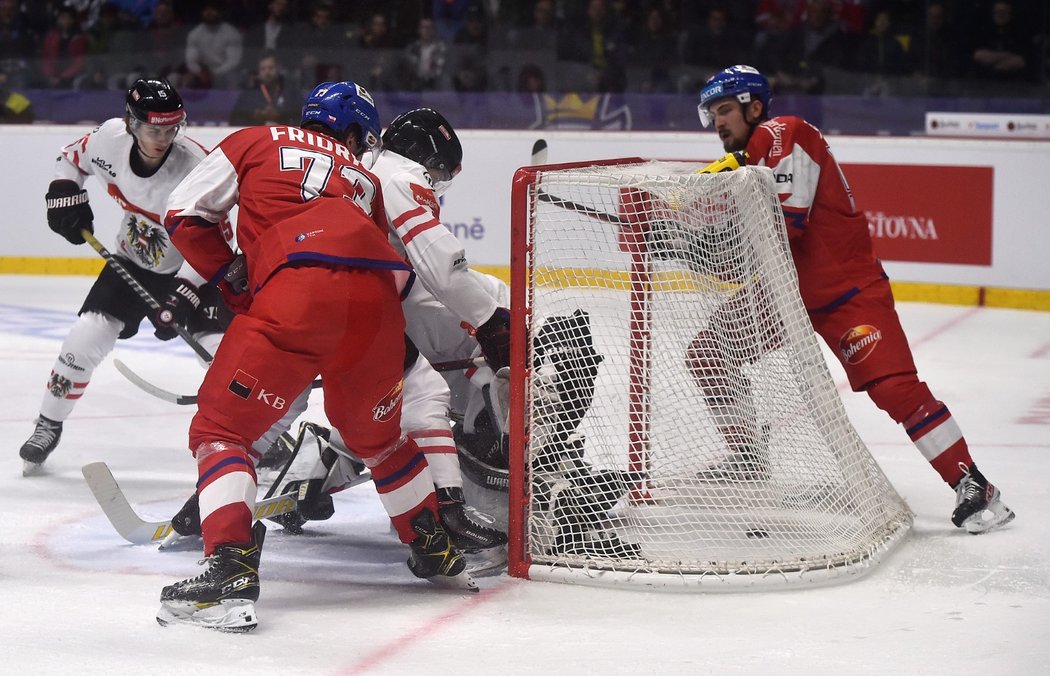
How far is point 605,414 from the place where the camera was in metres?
3.48

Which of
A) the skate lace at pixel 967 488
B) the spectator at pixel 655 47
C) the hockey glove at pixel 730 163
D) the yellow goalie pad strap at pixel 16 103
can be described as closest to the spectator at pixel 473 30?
the spectator at pixel 655 47

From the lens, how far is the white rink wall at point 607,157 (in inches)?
278

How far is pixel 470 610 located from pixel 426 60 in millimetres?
5870

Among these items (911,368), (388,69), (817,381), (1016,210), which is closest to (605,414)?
(817,381)

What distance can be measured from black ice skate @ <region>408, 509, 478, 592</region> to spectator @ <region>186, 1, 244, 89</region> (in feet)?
19.7

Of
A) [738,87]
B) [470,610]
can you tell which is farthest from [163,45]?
[470,610]

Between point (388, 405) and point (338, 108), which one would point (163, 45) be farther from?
point (388, 405)

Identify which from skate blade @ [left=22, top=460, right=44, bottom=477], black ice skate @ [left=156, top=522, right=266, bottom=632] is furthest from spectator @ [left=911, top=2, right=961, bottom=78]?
black ice skate @ [left=156, top=522, right=266, bottom=632]

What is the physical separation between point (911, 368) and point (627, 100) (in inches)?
179

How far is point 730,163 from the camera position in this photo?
362cm

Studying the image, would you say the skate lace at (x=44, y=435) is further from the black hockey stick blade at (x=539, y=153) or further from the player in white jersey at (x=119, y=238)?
the black hockey stick blade at (x=539, y=153)

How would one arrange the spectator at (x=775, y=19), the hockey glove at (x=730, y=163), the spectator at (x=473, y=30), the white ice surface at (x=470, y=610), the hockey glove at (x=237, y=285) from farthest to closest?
the spectator at (x=473, y=30) → the spectator at (x=775, y=19) → the hockey glove at (x=730, y=163) → the hockey glove at (x=237, y=285) → the white ice surface at (x=470, y=610)

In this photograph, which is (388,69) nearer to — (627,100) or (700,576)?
(627,100)

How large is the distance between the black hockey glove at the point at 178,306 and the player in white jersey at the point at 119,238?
359mm
